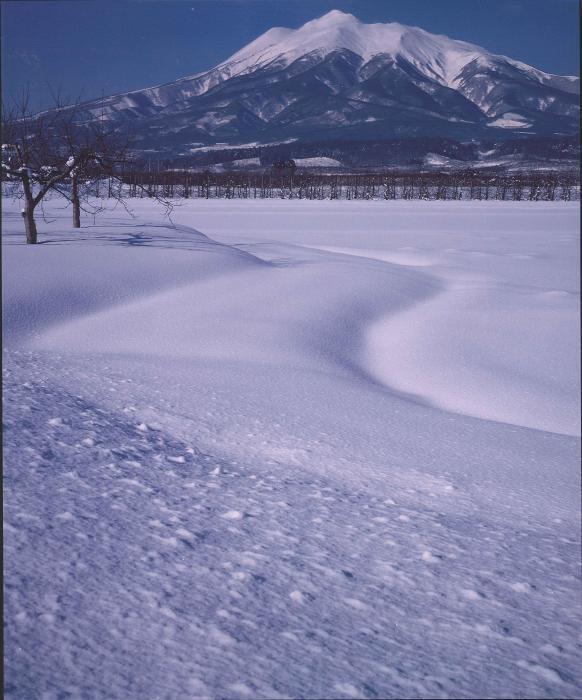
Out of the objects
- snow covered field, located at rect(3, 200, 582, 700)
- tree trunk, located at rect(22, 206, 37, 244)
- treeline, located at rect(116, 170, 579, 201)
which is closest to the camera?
snow covered field, located at rect(3, 200, 582, 700)

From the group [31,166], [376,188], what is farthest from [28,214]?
[376,188]

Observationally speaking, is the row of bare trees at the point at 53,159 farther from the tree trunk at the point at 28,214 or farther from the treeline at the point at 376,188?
the treeline at the point at 376,188

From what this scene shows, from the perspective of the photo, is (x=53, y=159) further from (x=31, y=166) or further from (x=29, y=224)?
(x=29, y=224)

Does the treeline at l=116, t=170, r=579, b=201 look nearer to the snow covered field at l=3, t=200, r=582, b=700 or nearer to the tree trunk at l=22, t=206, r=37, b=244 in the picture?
the snow covered field at l=3, t=200, r=582, b=700

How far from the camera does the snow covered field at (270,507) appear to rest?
3.85 ft

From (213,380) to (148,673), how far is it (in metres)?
2.97

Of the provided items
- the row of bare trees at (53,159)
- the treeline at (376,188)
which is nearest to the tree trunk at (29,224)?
the row of bare trees at (53,159)

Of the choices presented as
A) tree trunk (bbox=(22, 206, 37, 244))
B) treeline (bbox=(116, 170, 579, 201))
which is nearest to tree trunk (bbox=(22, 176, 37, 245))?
tree trunk (bbox=(22, 206, 37, 244))

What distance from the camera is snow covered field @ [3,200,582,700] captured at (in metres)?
1.17

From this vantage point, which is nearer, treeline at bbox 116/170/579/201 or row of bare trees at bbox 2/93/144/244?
row of bare trees at bbox 2/93/144/244

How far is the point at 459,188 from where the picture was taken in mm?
38906

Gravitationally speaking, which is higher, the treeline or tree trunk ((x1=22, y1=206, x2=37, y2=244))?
the treeline

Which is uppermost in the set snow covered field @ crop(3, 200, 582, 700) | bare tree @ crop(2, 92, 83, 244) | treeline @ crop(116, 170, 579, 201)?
treeline @ crop(116, 170, 579, 201)

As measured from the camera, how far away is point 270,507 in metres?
2.04
